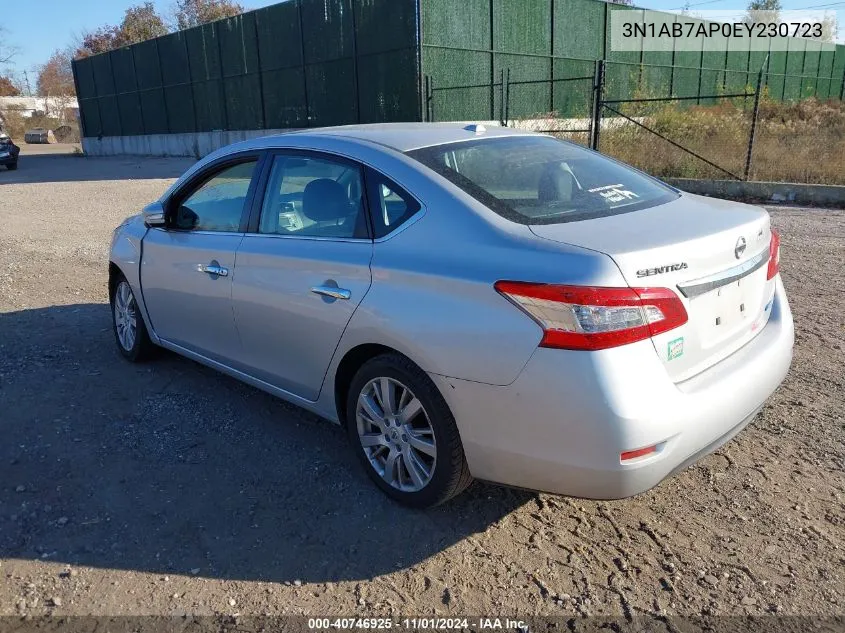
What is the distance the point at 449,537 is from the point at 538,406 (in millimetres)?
847

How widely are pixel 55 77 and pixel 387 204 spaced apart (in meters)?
106

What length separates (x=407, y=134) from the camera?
3.69 metres

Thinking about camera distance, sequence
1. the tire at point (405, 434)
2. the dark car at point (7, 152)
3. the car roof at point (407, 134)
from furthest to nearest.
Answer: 1. the dark car at point (7, 152)
2. the car roof at point (407, 134)
3. the tire at point (405, 434)

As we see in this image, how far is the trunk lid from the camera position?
261 cm

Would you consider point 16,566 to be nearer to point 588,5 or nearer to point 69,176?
point 69,176

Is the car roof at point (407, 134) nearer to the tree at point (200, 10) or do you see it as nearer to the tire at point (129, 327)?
the tire at point (129, 327)

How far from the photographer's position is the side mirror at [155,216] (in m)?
4.59

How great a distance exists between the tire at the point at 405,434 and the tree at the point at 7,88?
311ft

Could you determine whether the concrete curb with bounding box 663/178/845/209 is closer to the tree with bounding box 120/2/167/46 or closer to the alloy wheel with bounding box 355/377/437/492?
the alloy wheel with bounding box 355/377/437/492

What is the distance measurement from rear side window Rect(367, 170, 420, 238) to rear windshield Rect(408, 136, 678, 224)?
19 centimetres

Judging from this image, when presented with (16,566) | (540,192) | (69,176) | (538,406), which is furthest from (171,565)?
(69,176)

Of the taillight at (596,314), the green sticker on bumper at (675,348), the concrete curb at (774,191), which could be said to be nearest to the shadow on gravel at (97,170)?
the concrete curb at (774,191)

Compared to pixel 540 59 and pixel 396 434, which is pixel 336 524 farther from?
pixel 540 59

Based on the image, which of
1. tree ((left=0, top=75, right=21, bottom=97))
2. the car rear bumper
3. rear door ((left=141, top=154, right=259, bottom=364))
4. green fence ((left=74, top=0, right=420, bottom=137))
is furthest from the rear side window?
tree ((left=0, top=75, right=21, bottom=97))
